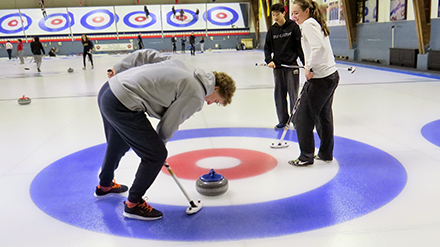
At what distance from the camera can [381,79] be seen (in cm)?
1109

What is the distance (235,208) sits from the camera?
10.2ft

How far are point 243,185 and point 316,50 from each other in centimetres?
152

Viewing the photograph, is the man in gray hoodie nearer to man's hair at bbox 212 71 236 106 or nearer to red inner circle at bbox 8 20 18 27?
man's hair at bbox 212 71 236 106

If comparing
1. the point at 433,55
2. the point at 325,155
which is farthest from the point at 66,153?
the point at 433,55

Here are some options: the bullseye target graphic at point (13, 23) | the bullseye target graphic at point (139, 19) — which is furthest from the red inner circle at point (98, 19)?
the bullseye target graphic at point (13, 23)

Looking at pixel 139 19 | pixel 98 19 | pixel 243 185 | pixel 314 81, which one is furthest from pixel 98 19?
pixel 243 185

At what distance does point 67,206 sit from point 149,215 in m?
0.83

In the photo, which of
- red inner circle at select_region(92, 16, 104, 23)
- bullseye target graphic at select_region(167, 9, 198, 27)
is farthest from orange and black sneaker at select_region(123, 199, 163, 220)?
red inner circle at select_region(92, 16, 104, 23)

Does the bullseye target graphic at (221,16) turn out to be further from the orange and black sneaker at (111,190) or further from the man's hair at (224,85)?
the man's hair at (224,85)

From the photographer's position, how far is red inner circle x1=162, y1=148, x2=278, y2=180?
12.7ft

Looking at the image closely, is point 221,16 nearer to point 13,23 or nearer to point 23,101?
point 13,23

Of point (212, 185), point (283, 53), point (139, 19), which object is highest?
point (139, 19)

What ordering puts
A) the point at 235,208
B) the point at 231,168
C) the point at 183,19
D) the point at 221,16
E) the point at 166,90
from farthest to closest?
the point at 221,16, the point at 183,19, the point at 231,168, the point at 235,208, the point at 166,90

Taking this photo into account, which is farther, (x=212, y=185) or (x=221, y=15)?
(x=221, y=15)
